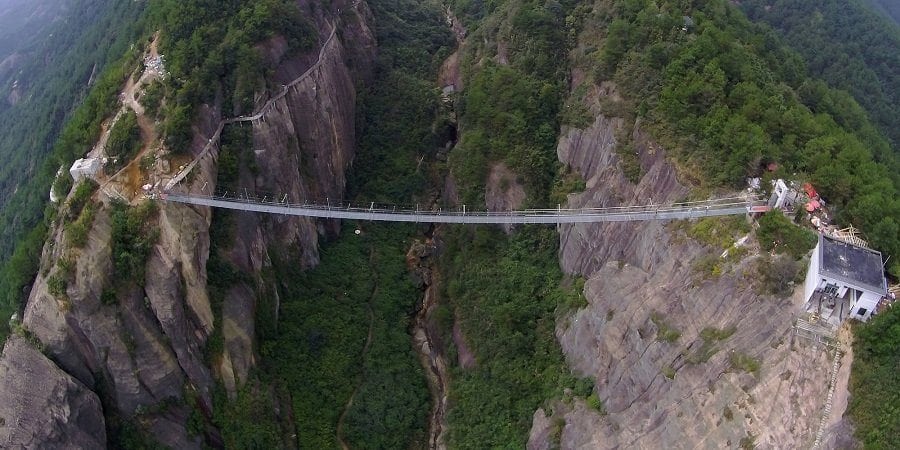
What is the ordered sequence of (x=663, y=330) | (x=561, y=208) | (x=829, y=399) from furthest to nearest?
1. (x=561, y=208)
2. (x=663, y=330)
3. (x=829, y=399)

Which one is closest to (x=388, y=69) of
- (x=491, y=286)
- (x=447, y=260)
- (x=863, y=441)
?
(x=447, y=260)

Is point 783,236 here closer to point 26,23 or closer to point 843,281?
point 843,281

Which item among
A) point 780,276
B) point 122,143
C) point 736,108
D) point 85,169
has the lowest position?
point 85,169

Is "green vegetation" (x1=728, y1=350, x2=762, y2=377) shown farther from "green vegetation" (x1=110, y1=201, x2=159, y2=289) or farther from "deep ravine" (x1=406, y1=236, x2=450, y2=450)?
"green vegetation" (x1=110, y1=201, x2=159, y2=289)

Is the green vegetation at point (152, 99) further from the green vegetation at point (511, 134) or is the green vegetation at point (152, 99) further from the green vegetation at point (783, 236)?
the green vegetation at point (783, 236)

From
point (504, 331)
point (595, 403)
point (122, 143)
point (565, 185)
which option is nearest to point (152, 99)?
point (122, 143)
